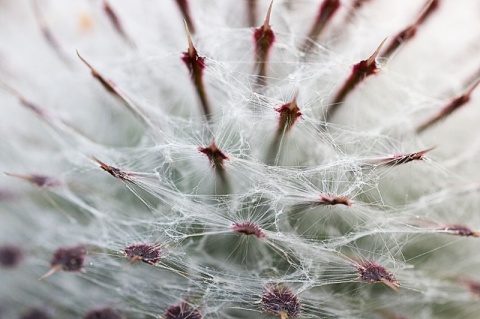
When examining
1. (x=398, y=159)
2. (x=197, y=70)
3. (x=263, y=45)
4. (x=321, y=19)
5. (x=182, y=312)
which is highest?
(x=321, y=19)

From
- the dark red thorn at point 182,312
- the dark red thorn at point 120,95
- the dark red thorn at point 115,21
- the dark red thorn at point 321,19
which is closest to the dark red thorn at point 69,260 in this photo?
the dark red thorn at point 182,312

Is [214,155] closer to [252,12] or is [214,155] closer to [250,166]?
[250,166]

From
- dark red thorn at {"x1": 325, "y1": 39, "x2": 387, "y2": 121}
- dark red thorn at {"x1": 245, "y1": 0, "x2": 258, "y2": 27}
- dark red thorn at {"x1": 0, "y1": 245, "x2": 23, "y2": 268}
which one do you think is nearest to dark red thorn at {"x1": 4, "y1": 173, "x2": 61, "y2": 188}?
dark red thorn at {"x1": 0, "y1": 245, "x2": 23, "y2": 268}

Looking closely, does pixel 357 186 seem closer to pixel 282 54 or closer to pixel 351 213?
pixel 351 213

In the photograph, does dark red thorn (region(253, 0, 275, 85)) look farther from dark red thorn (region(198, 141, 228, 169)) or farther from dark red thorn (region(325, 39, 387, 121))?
dark red thorn (region(198, 141, 228, 169))

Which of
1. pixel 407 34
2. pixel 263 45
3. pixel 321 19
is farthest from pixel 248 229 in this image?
pixel 407 34

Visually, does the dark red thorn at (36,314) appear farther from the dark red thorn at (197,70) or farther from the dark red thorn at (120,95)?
the dark red thorn at (197,70)
